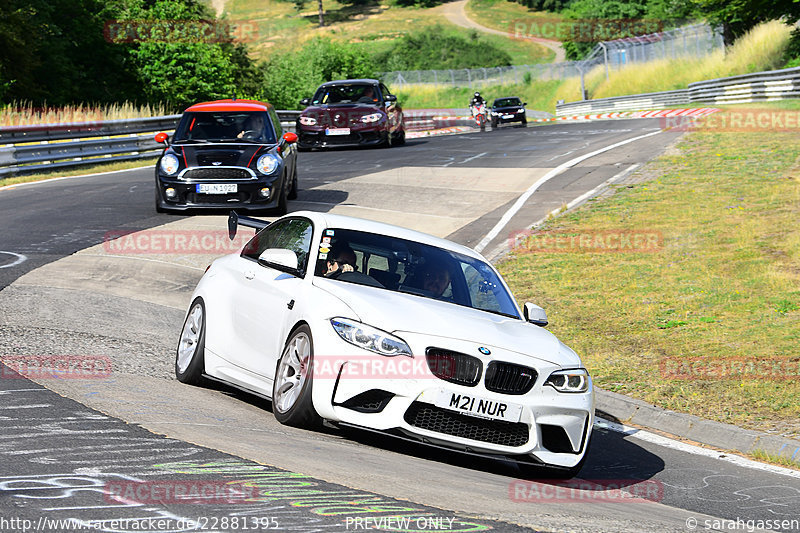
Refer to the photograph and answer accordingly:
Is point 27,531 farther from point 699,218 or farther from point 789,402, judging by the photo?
point 699,218

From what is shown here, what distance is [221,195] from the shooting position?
55.7 feet

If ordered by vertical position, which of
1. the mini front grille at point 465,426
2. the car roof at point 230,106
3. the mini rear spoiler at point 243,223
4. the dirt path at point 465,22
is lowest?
the mini front grille at point 465,426

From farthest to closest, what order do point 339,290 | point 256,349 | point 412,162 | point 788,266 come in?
point 412,162
point 788,266
point 256,349
point 339,290

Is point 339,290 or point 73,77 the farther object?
point 73,77

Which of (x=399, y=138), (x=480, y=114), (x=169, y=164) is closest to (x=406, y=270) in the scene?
(x=169, y=164)

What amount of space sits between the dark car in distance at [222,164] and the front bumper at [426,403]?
10.5 meters

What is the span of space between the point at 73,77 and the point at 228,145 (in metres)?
31.9

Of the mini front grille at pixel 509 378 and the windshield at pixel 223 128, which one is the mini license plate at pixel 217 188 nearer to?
the windshield at pixel 223 128

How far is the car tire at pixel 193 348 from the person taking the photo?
8.34 m

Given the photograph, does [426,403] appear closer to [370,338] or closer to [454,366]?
[454,366]

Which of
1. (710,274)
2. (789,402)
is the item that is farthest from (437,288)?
(710,274)

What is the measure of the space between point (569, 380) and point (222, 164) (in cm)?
1085

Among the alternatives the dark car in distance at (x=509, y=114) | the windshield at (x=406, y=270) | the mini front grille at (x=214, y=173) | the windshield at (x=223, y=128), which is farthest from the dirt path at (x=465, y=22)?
the windshield at (x=406, y=270)

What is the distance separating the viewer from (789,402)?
9.08 meters
